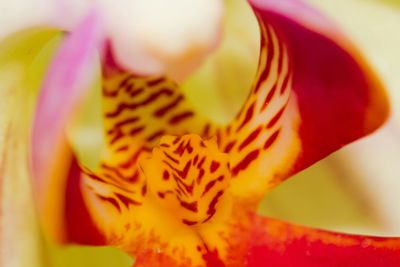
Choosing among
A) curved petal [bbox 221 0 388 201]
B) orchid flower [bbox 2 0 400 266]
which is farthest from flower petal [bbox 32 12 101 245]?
curved petal [bbox 221 0 388 201]

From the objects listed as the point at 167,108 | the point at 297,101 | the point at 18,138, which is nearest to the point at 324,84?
the point at 297,101

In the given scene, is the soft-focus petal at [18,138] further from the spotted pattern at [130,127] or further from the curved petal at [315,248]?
the curved petal at [315,248]

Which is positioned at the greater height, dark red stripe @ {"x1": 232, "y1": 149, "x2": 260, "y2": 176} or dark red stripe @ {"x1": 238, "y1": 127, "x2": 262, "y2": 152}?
dark red stripe @ {"x1": 238, "y1": 127, "x2": 262, "y2": 152}

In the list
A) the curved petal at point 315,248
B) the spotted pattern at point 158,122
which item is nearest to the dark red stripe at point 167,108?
the spotted pattern at point 158,122

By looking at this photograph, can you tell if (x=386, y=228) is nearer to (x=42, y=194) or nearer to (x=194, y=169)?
(x=194, y=169)

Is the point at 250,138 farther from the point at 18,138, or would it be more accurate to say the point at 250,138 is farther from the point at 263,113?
the point at 18,138

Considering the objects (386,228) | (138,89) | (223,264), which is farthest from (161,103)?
(386,228)

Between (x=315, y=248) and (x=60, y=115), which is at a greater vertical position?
(x=60, y=115)

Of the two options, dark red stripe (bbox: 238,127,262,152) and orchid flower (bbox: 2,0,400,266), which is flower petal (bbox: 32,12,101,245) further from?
dark red stripe (bbox: 238,127,262,152)
